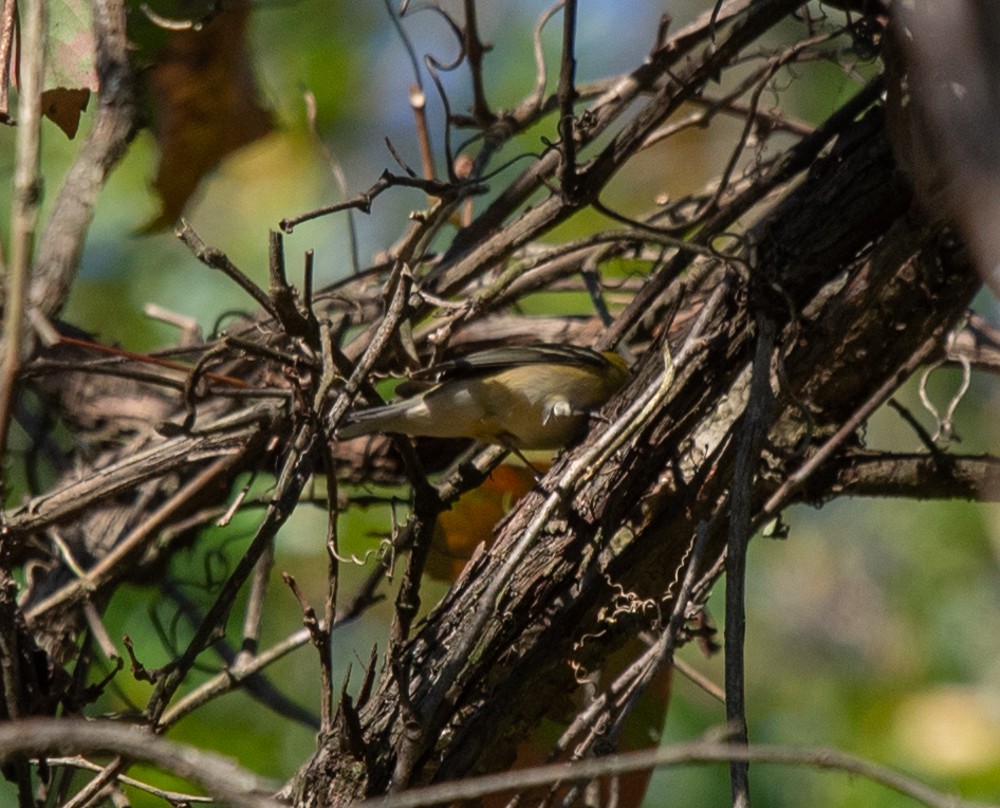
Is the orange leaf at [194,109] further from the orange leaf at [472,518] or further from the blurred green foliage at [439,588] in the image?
the orange leaf at [472,518]

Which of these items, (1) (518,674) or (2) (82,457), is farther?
(2) (82,457)

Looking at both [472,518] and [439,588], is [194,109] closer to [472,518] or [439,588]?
[472,518]

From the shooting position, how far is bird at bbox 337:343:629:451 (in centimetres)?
303

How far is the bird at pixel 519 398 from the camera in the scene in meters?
3.03

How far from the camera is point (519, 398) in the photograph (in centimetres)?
308

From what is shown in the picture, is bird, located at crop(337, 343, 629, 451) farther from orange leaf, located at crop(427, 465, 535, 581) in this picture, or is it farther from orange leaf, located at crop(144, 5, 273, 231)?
orange leaf, located at crop(144, 5, 273, 231)

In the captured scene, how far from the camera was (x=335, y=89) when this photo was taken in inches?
278

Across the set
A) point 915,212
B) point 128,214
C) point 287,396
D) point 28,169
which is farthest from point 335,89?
point 28,169

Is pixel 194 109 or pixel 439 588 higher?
pixel 194 109

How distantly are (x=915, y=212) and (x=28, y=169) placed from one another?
1813mm

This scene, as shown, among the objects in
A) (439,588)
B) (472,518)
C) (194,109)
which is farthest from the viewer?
(439,588)

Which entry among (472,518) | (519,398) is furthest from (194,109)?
(472,518)

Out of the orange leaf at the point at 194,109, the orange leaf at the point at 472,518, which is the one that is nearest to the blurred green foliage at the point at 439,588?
the orange leaf at the point at 194,109

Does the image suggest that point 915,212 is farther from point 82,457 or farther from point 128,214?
point 128,214
